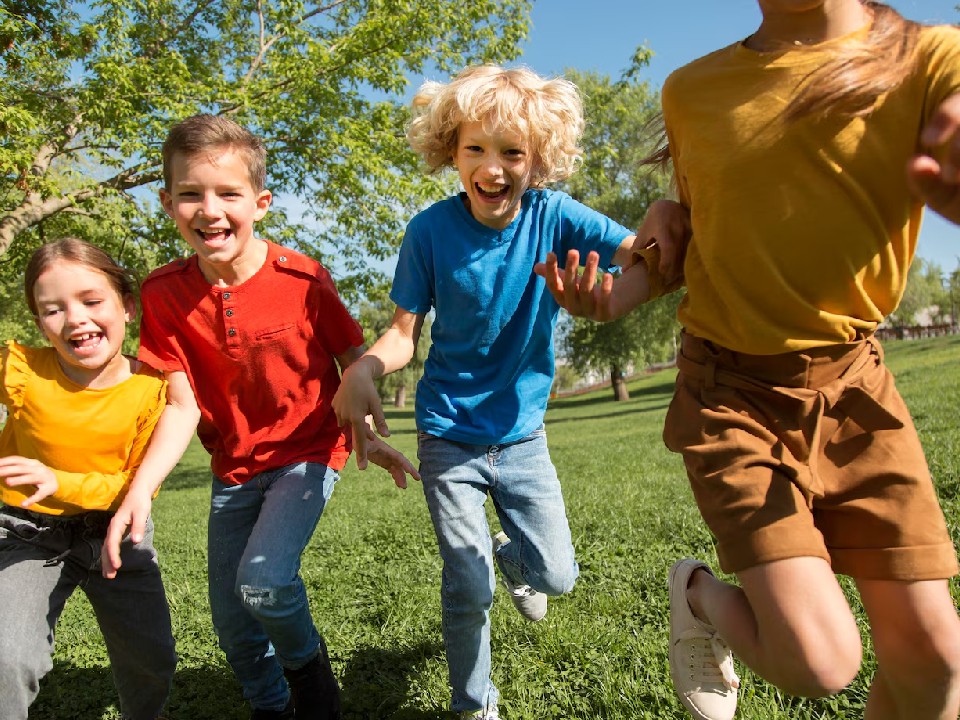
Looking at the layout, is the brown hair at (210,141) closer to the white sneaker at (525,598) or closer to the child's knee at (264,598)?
the child's knee at (264,598)

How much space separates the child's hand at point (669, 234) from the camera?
8.06ft

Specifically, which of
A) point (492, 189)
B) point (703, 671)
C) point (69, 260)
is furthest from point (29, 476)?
point (703, 671)

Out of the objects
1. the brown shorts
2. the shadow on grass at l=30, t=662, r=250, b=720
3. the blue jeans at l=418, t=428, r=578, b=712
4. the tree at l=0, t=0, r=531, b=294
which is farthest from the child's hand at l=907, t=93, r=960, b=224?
the tree at l=0, t=0, r=531, b=294

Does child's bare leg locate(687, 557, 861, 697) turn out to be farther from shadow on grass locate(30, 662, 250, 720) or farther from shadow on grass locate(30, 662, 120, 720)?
shadow on grass locate(30, 662, 120, 720)

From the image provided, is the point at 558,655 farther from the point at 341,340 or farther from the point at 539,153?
the point at 539,153

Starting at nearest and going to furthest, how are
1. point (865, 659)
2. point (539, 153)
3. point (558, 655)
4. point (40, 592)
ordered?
1. point (40, 592)
2. point (865, 659)
3. point (539, 153)
4. point (558, 655)

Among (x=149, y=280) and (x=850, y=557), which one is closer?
(x=850, y=557)

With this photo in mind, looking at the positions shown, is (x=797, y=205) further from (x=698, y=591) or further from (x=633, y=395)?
(x=633, y=395)

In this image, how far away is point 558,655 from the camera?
11.5ft

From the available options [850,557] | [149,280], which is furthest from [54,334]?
[850,557]

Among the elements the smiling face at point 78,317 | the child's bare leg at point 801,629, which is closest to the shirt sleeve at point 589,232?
the child's bare leg at point 801,629

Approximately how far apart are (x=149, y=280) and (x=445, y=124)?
137 centimetres

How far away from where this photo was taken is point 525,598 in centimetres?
359

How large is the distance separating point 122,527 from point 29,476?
0.35m
